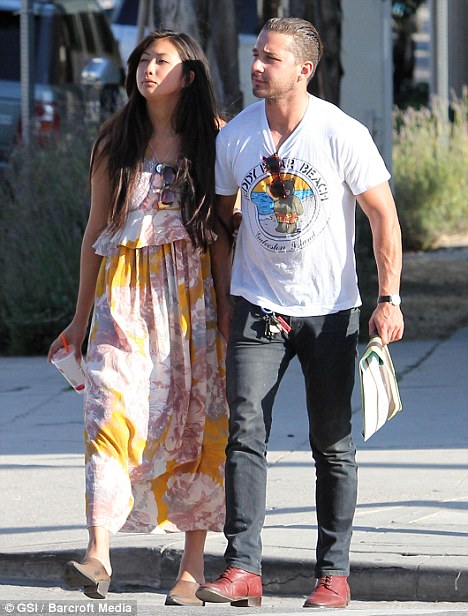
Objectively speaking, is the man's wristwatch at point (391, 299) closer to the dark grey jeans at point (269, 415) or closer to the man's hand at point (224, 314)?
the dark grey jeans at point (269, 415)

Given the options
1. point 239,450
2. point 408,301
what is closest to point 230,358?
point 239,450

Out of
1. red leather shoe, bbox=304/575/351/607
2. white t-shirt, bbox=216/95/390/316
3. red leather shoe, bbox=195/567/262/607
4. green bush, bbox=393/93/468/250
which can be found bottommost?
green bush, bbox=393/93/468/250

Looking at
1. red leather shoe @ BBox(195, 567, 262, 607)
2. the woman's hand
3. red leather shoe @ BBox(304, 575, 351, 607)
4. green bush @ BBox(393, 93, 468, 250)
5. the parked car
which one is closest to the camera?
red leather shoe @ BBox(195, 567, 262, 607)

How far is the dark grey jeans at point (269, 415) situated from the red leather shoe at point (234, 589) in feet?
0.10

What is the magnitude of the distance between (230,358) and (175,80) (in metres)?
0.98

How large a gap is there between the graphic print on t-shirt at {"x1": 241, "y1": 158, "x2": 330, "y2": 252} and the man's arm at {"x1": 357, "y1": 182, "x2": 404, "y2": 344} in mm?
154

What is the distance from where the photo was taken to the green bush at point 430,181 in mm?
15758

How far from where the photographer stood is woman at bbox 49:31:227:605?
4.41 meters

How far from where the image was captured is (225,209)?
4.51 m

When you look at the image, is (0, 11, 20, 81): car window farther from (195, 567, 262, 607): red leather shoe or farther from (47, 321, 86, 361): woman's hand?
(195, 567, 262, 607): red leather shoe

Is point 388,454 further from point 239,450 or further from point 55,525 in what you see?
point 239,450

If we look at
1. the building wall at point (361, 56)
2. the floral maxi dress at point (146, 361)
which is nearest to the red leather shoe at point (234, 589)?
the floral maxi dress at point (146, 361)

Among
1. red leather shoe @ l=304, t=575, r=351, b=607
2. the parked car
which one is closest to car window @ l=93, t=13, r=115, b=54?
the parked car

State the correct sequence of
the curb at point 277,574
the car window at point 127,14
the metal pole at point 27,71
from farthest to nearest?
the car window at point 127,14 < the metal pole at point 27,71 < the curb at point 277,574
